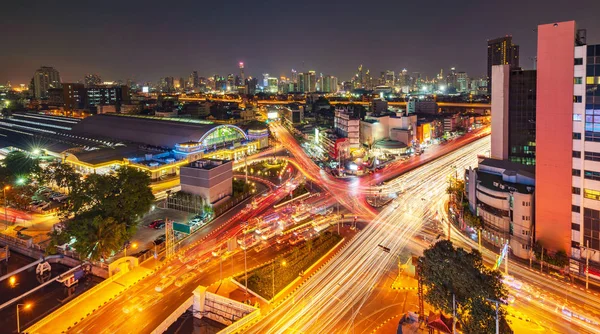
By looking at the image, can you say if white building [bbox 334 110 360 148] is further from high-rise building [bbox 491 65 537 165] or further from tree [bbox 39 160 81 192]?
tree [bbox 39 160 81 192]

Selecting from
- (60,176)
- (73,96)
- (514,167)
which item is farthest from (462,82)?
(60,176)

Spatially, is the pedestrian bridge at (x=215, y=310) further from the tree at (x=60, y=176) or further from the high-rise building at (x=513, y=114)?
the high-rise building at (x=513, y=114)

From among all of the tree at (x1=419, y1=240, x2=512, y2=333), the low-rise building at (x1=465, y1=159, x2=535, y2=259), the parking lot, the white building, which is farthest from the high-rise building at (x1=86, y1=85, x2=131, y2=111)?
the tree at (x1=419, y1=240, x2=512, y2=333)

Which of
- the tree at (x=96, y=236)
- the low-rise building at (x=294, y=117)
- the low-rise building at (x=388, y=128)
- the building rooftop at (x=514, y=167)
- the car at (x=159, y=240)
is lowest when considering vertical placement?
the car at (x=159, y=240)

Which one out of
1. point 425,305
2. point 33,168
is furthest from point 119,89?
point 425,305

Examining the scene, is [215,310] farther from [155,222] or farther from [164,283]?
[155,222]

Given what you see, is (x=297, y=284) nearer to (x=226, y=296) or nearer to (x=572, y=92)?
(x=226, y=296)

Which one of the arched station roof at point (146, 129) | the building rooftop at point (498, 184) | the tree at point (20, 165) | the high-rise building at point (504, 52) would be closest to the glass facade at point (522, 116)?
the building rooftop at point (498, 184)
